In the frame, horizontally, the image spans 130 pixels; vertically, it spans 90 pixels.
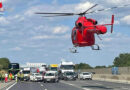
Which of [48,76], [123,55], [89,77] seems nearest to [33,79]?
[48,76]

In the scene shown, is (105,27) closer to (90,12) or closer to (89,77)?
(90,12)

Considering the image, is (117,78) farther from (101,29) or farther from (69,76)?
(101,29)

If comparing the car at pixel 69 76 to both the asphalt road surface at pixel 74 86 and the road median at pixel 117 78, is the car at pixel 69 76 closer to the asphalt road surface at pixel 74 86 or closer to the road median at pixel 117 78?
the road median at pixel 117 78

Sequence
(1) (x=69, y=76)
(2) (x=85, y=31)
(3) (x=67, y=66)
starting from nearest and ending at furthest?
(2) (x=85, y=31)
(1) (x=69, y=76)
(3) (x=67, y=66)

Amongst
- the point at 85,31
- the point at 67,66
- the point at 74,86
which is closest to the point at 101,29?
the point at 85,31

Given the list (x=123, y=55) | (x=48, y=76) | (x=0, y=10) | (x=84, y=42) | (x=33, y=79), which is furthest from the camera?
(x=123, y=55)

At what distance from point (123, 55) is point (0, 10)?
15629 centimetres

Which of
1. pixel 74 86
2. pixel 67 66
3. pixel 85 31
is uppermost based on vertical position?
pixel 85 31

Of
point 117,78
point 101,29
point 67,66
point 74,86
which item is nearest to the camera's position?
point 101,29

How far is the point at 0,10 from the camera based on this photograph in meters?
29.4

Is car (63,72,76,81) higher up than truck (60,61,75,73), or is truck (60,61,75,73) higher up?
truck (60,61,75,73)

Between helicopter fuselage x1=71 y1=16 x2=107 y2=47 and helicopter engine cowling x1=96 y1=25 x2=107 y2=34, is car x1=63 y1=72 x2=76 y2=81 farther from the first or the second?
helicopter engine cowling x1=96 y1=25 x2=107 y2=34

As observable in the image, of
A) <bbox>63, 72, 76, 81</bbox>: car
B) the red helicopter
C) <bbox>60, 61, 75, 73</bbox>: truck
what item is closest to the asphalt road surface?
the red helicopter

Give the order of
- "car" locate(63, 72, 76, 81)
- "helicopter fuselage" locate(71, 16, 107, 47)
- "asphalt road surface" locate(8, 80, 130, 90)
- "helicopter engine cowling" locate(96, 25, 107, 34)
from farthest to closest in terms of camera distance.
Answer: "car" locate(63, 72, 76, 81) < "asphalt road surface" locate(8, 80, 130, 90) < "helicopter fuselage" locate(71, 16, 107, 47) < "helicopter engine cowling" locate(96, 25, 107, 34)
